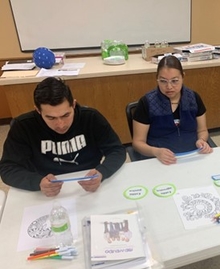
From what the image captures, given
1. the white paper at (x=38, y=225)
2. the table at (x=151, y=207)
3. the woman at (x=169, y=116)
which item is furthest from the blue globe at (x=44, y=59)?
the white paper at (x=38, y=225)

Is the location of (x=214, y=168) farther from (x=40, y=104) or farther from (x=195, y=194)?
(x=40, y=104)

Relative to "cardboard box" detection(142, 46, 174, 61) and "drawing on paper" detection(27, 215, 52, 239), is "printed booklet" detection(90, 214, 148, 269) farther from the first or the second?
"cardboard box" detection(142, 46, 174, 61)

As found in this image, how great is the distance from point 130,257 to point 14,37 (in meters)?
3.11

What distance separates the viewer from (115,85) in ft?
7.84

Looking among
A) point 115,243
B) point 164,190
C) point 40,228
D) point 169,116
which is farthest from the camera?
point 169,116

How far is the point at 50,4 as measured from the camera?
117 inches

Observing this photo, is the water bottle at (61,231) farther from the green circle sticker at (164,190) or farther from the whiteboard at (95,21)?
the whiteboard at (95,21)

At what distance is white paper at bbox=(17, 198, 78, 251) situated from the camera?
80cm

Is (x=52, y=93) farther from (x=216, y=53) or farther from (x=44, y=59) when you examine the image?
(x=216, y=53)

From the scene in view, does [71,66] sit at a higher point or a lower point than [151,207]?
higher

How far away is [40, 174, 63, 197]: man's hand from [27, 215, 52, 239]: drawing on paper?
117 millimetres

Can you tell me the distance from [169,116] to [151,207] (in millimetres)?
731

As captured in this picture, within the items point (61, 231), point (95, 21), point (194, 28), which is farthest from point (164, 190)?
point (194, 28)

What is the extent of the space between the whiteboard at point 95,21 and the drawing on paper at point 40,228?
2.75 m
